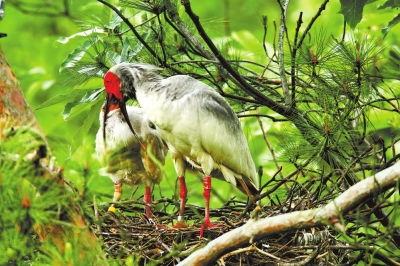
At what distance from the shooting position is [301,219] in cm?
294

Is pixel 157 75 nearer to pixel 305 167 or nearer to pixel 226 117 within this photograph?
pixel 226 117

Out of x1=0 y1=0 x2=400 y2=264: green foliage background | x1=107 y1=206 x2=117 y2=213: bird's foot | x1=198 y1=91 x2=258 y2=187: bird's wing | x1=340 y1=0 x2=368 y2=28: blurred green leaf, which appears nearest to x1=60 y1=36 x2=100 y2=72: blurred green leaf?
x1=0 y1=0 x2=400 y2=264: green foliage background

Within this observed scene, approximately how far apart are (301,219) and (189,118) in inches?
67.7

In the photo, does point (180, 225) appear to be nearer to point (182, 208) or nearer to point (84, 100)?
point (182, 208)

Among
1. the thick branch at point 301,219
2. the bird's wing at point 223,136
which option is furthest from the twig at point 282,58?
the thick branch at point 301,219

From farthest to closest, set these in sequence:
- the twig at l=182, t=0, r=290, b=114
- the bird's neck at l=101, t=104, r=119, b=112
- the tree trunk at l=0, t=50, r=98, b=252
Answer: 1. the bird's neck at l=101, t=104, r=119, b=112
2. the twig at l=182, t=0, r=290, b=114
3. the tree trunk at l=0, t=50, r=98, b=252

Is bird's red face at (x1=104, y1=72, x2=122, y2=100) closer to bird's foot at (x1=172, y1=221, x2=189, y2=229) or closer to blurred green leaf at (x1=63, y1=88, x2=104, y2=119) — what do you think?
blurred green leaf at (x1=63, y1=88, x2=104, y2=119)

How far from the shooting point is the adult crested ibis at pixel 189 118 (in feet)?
15.0

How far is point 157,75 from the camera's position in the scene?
15.6ft

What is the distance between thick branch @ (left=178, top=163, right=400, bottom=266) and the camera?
2.89 metres

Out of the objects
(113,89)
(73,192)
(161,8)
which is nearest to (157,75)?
(113,89)

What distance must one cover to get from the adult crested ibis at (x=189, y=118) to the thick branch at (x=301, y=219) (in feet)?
4.61

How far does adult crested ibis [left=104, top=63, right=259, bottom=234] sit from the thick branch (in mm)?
1405

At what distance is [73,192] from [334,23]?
15.7 feet
